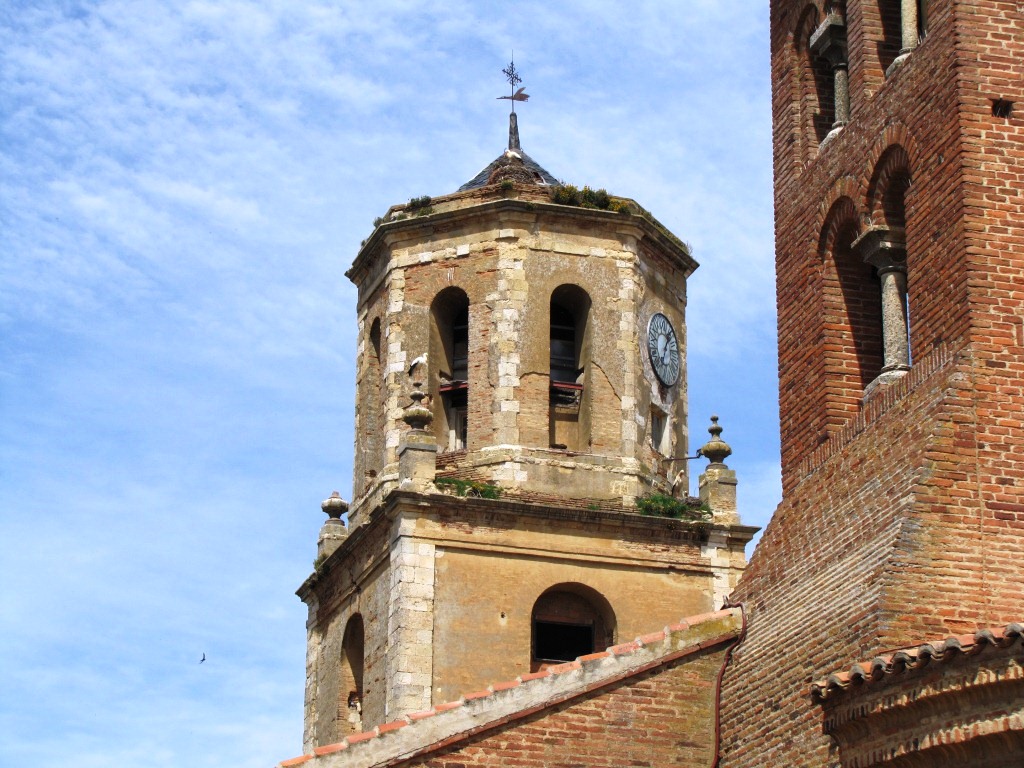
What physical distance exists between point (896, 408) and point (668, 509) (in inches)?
441

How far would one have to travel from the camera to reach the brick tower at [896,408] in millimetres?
14172

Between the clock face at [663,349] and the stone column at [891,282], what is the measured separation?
1138 centimetres

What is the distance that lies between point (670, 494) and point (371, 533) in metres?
3.91

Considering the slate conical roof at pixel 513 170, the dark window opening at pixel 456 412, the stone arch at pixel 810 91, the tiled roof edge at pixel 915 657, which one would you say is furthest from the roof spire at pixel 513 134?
the tiled roof edge at pixel 915 657

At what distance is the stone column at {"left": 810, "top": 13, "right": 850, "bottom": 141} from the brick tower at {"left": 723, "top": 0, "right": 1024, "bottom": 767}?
19 mm

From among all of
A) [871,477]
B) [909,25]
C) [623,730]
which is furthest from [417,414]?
[871,477]

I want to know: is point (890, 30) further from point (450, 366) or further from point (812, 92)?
point (450, 366)

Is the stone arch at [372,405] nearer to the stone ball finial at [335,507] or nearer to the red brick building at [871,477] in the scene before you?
the stone ball finial at [335,507]

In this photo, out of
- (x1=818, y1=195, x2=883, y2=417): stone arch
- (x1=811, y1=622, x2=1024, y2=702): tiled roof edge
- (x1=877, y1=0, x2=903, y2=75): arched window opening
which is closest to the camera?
(x1=811, y1=622, x2=1024, y2=702): tiled roof edge

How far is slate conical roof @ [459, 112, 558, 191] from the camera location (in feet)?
94.3

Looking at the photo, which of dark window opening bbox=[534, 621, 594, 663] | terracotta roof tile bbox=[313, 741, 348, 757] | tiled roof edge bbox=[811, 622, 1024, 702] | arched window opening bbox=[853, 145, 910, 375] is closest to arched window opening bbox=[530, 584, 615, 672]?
dark window opening bbox=[534, 621, 594, 663]

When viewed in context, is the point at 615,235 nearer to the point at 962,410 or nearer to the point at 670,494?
the point at 670,494

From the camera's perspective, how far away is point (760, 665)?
53.7 feet

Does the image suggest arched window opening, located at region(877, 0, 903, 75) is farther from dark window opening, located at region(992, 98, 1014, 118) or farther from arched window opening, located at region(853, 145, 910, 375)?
dark window opening, located at region(992, 98, 1014, 118)
